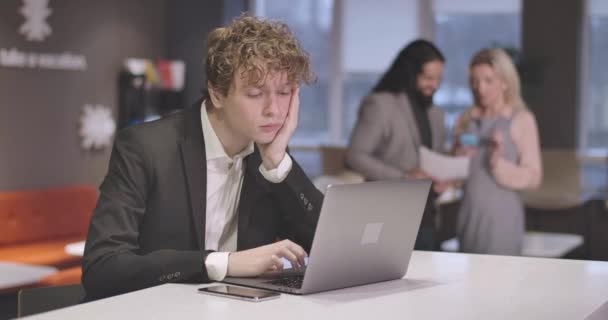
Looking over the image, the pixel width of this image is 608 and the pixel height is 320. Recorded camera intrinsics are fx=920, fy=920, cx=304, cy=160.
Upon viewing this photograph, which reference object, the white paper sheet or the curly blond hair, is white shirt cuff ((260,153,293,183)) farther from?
the white paper sheet

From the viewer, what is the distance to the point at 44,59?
7.37 m

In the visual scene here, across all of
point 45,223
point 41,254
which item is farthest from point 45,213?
point 41,254

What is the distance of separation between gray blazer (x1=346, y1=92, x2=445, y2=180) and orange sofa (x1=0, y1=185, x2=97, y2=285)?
7.47 ft

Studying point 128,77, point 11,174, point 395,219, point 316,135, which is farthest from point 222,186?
point 316,135

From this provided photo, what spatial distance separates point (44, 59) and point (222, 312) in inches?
228

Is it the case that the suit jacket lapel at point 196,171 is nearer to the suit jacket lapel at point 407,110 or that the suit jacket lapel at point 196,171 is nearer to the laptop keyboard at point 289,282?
the laptop keyboard at point 289,282

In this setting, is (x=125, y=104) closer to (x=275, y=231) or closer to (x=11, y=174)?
(x=11, y=174)

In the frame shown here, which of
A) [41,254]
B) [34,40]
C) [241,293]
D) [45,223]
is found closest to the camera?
[241,293]

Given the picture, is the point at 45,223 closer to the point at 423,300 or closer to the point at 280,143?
the point at 280,143

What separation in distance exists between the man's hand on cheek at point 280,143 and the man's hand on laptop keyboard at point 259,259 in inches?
15.7

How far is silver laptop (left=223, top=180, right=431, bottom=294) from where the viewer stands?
2.24 meters

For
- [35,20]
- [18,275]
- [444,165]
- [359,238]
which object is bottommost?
[18,275]

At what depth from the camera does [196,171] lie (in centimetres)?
269

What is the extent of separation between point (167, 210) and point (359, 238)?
0.62 m
